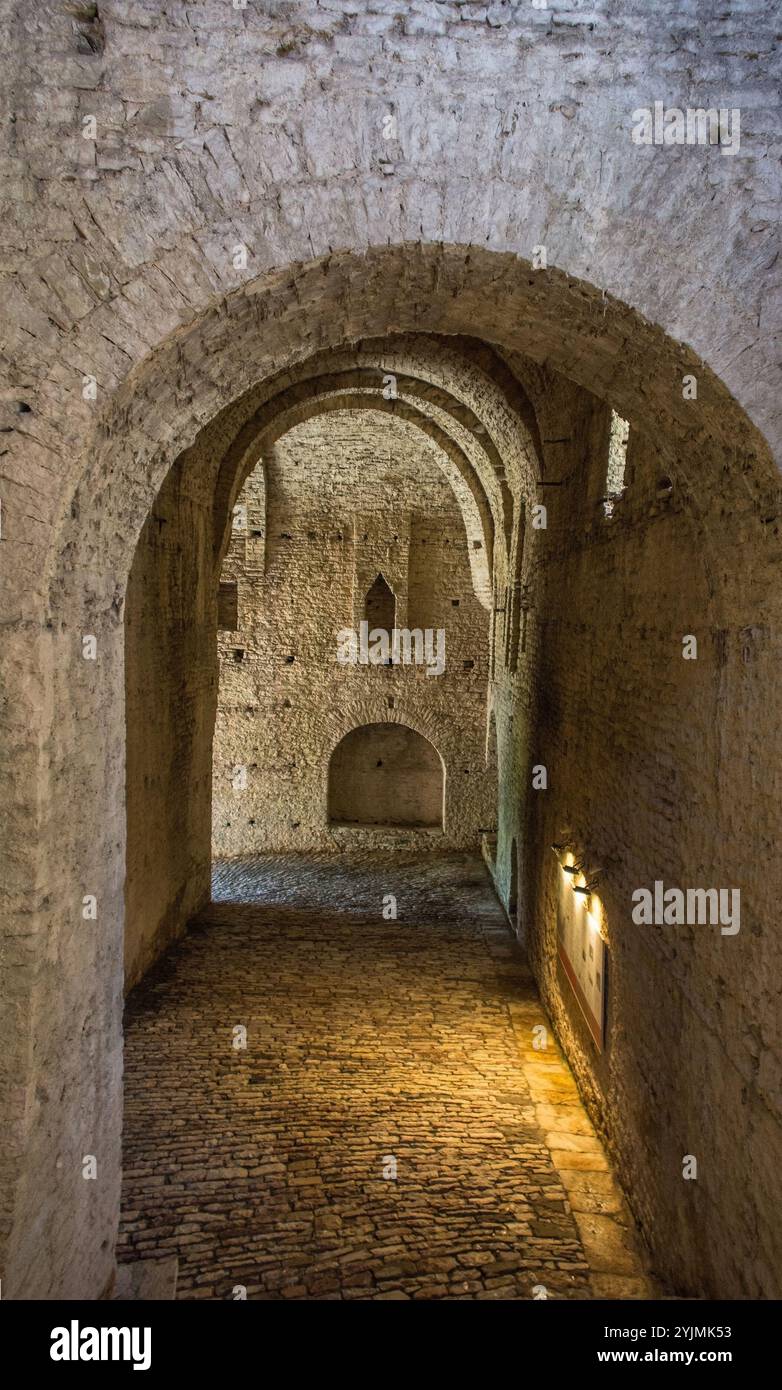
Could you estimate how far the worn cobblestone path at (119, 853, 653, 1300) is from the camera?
4.38 meters

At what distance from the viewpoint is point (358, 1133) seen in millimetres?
5578

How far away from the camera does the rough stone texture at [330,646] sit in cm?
1554

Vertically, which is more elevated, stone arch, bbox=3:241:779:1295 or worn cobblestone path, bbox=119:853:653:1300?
stone arch, bbox=3:241:779:1295

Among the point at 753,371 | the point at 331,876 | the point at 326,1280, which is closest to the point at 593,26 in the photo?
the point at 753,371

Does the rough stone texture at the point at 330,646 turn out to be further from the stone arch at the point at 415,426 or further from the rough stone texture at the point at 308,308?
the rough stone texture at the point at 308,308

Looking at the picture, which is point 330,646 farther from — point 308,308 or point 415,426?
point 308,308

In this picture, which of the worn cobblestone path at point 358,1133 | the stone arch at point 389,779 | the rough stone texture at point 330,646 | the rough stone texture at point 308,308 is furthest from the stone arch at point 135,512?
the stone arch at point 389,779

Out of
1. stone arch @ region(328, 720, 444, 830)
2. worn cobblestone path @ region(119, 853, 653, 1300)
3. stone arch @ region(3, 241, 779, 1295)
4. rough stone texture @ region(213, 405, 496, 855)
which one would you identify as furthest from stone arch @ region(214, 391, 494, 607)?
stone arch @ region(3, 241, 779, 1295)

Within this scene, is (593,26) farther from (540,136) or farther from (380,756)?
(380,756)

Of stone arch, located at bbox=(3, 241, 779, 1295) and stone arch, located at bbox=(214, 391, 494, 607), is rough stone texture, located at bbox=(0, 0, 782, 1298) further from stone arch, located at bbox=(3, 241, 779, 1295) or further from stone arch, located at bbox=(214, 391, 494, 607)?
stone arch, located at bbox=(214, 391, 494, 607)

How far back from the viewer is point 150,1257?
14.3 ft

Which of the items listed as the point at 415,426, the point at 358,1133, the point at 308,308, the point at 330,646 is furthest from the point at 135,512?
the point at 330,646

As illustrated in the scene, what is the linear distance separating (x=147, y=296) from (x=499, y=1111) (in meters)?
5.83

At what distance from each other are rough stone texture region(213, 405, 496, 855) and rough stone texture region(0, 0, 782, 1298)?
1197 centimetres
